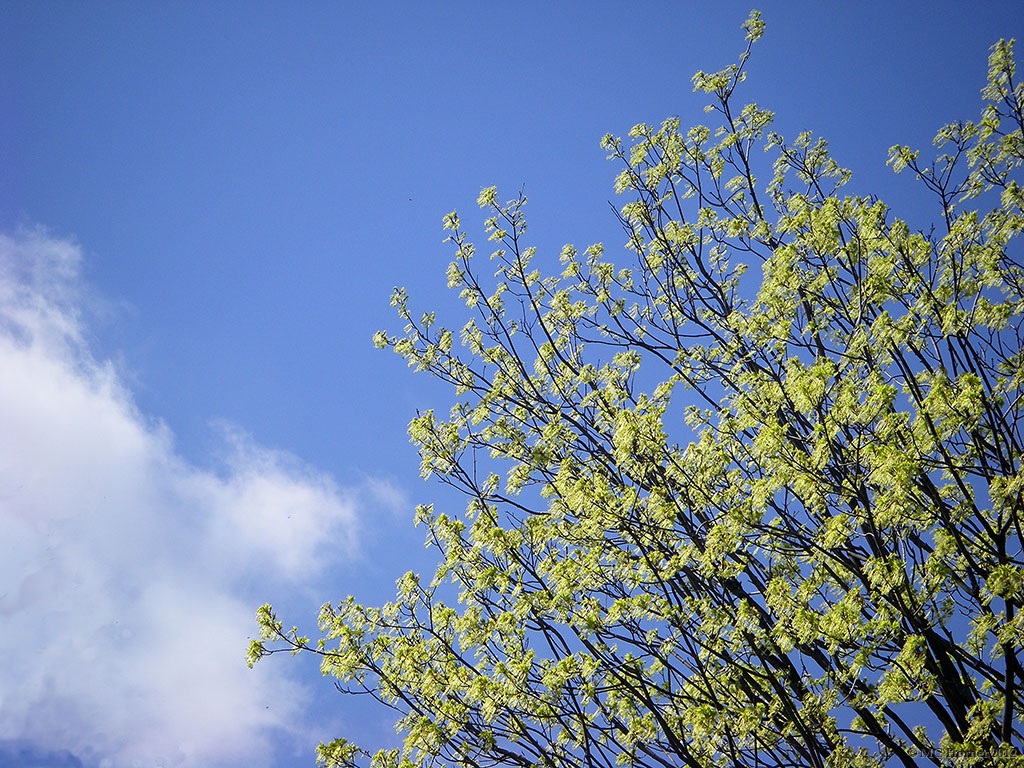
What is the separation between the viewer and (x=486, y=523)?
6.54 m

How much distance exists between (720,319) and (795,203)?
1.21 metres

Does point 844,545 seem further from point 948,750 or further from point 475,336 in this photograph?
point 475,336

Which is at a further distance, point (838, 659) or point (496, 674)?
point (496, 674)

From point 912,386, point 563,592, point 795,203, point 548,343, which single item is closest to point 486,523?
point 563,592

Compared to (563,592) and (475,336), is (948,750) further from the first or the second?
(475,336)

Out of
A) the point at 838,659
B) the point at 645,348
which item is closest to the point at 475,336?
the point at 645,348

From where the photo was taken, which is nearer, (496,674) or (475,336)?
(496,674)

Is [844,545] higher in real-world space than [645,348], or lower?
lower

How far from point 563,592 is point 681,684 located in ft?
4.76

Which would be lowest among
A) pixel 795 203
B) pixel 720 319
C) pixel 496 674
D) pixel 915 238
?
pixel 496 674

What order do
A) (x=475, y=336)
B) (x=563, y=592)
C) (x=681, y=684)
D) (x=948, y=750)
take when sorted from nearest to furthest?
(x=948, y=750)
(x=563, y=592)
(x=681, y=684)
(x=475, y=336)

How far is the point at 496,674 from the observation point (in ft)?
19.6

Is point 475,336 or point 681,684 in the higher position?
point 475,336

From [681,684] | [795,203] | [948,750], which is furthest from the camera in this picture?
[795,203]
